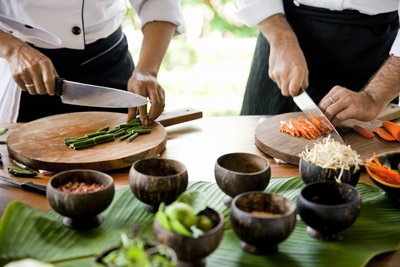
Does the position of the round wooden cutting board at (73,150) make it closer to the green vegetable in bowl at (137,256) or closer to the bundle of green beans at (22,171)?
the bundle of green beans at (22,171)

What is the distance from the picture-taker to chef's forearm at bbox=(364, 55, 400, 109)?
217 cm

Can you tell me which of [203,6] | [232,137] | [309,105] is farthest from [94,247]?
[203,6]

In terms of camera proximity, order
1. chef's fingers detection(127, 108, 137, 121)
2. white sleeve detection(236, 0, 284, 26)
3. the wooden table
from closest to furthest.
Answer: the wooden table < chef's fingers detection(127, 108, 137, 121) < white sleeve detection(236, 0, 284, 26)

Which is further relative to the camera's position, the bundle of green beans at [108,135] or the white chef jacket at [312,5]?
the white chef jacket at [312,5]

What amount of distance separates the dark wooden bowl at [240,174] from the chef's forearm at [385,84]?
80 centimetres

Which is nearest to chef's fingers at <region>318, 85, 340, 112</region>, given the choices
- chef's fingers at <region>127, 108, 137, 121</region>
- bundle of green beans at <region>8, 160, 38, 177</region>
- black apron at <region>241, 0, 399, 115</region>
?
black apron at <region>241, 0, 399, 115</region>

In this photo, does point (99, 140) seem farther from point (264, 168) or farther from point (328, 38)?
point (328, 38)

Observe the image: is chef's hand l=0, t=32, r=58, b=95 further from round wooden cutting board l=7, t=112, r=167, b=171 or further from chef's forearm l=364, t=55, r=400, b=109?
chef's forearm l=364, t=55, r=400, b=109

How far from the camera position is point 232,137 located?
2.12 m

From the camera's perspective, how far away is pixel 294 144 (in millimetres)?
1963

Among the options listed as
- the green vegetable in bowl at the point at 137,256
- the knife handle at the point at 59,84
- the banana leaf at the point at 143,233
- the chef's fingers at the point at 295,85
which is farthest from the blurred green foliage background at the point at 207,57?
the green vegetable in bowl at the point at 137,256

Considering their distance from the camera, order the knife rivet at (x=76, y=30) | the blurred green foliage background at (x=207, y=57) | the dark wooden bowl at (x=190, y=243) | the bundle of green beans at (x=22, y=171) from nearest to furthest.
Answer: the dark wooden bowl at (x=190, y=243), the bundle of green beans at (x=22, y=171), the knife rivet at (x=76, y=30), the blurred green foliage background at (x=207, y=57)

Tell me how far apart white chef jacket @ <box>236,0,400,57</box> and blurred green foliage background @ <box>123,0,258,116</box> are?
2.15 m

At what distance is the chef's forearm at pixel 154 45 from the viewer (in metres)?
2.30
